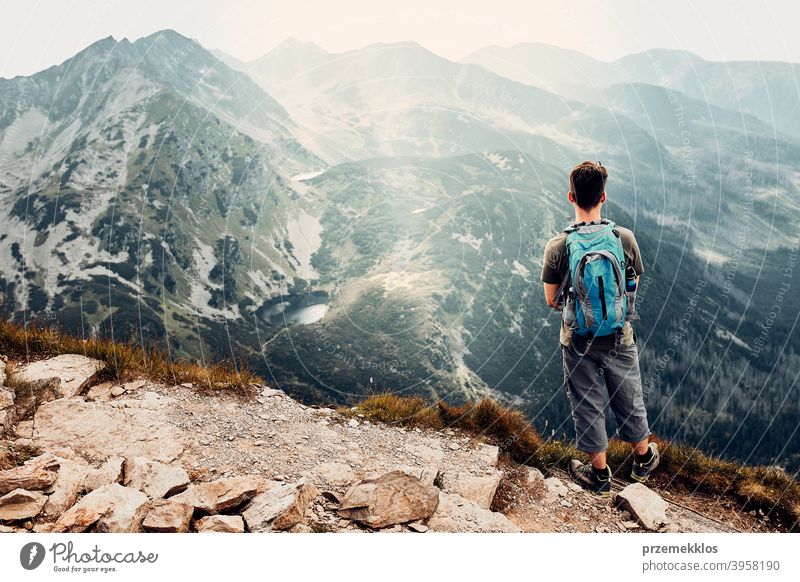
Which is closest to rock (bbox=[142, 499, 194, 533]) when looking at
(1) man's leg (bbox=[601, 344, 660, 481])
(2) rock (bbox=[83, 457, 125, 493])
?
(2) rock (bbox=[83, 457, 125, 493])

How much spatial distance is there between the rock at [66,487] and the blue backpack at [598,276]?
4871 mm

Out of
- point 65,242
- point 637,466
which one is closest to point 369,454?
point 637,466

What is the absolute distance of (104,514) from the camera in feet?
14.9

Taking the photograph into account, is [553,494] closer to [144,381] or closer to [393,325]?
[144,381]

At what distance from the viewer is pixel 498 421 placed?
7133 mm

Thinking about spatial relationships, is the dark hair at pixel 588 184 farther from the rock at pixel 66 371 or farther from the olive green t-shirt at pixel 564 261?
the rock at pixel 66 371

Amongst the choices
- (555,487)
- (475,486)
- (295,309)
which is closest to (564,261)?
(475,486)

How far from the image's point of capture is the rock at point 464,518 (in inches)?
192

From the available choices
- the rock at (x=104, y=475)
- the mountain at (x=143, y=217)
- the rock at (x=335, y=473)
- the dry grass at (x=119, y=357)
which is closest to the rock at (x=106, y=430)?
the rock at (x=104, y=475)

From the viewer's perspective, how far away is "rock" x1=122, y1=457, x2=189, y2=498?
4918 mm

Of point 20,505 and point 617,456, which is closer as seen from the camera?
point 20,505

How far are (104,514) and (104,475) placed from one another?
1.74ft

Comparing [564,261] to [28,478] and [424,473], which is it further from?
[28,478]

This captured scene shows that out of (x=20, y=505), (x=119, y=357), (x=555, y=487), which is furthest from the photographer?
(x=119, y=357)
